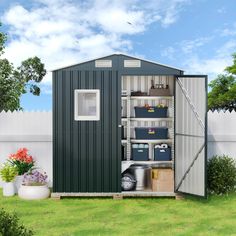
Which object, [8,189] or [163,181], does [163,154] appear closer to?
[163,181]

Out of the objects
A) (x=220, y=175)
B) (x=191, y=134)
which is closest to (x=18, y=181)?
(x=191, y=134)

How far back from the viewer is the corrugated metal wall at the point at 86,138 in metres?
8.62

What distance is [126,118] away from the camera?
9.16 metres

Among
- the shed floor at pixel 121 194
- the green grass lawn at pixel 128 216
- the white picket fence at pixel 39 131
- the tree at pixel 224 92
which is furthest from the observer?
the tree at pixel 224 92

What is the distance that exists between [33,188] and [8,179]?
787 millimetres

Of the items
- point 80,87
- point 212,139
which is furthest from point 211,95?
point 80,87

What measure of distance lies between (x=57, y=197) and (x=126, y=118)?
2064 mm

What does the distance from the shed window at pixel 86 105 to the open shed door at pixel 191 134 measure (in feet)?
5.05

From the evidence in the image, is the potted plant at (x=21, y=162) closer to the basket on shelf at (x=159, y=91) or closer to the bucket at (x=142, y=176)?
the bucket at (x=142, y=176)

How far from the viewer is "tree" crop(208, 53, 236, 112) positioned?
27.2 m

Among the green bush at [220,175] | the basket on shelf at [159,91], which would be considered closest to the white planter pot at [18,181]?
the basket on shelf at [159,91]

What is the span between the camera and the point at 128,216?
743 cm

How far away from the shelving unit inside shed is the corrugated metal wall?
484 mm

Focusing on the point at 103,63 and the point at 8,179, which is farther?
the point at 8,179
